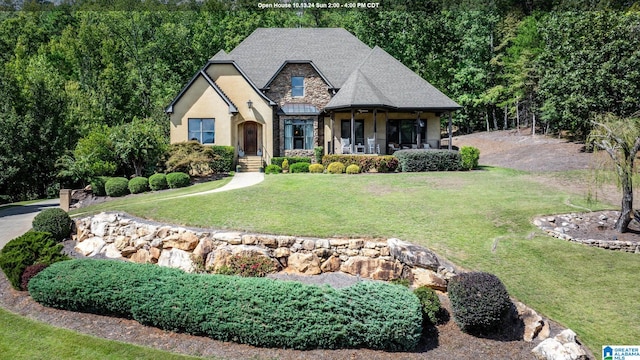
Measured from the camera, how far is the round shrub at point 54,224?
14.5 meters

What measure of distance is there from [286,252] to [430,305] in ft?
13.8

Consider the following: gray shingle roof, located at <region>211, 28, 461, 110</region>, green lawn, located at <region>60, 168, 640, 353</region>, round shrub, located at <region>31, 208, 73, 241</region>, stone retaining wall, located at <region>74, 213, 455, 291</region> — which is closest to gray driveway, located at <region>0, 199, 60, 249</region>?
round shrub, located at <region>31, 208, 73, 241</region>

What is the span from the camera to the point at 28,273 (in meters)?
11.0

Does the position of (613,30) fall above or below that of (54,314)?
above

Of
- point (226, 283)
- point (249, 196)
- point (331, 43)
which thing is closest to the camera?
point (226, 283)

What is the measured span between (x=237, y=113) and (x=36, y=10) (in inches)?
1403

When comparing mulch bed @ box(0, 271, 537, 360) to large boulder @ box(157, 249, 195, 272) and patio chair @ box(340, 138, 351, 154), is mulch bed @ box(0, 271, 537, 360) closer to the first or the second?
large boulder @ box(157, 249, 195, 272)

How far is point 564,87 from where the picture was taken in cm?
2930

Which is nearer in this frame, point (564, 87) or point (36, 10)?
point (564, 87)

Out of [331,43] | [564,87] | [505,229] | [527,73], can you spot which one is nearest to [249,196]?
[505,229]

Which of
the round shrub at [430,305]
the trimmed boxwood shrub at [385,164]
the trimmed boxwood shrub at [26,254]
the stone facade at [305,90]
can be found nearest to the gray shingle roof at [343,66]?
the stone facade at [305,90]

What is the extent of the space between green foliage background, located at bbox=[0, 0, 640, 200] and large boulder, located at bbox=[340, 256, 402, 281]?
48.5ft

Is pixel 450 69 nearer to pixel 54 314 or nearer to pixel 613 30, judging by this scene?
pixel 613 30

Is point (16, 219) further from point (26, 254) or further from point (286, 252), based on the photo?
point (286, 252)
